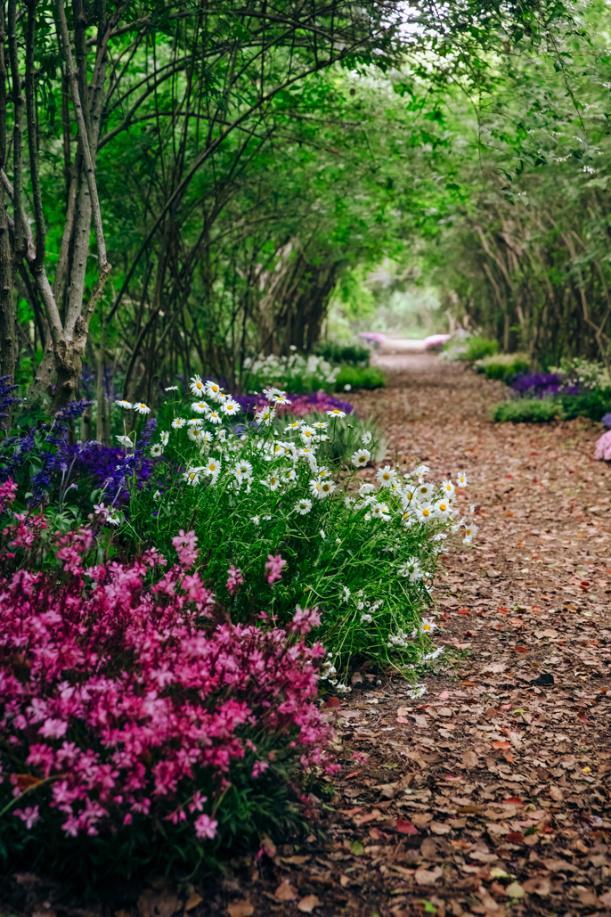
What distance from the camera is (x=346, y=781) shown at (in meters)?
3.26

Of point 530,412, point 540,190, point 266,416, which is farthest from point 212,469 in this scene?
point 530,412

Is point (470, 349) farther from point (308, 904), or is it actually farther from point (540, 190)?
point (308, 904)

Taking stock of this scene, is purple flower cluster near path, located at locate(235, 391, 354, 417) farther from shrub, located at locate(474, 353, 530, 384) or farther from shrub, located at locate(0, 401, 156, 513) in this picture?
shrub, located at locate(474, 353, 530, 384)

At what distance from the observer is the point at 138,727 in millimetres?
2354

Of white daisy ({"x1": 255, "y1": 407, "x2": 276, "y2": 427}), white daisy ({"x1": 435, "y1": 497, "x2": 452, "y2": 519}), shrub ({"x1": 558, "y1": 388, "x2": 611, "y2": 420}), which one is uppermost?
white daisy ({"x1": 255, "y1": 407, "x2": 276, "y2": 427})

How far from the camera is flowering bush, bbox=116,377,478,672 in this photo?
4.14m

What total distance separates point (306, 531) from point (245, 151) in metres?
5.74

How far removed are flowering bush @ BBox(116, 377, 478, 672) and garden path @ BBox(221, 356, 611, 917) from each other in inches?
13.1

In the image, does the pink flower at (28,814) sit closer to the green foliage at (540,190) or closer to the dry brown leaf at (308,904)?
the dry brown leaf at (308,904)

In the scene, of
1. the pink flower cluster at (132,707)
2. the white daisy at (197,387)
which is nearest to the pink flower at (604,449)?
the white daisy at (197,387)

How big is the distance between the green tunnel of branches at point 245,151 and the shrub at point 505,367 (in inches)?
29.3

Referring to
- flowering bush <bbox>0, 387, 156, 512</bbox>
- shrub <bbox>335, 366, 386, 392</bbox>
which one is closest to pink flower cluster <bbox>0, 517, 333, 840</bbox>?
flowering bush <bbox>0, 387, 156, 512</bbox>

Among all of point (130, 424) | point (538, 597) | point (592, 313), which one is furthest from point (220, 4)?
point (592, 313)

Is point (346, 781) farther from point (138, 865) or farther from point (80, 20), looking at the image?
point (80, 20)
